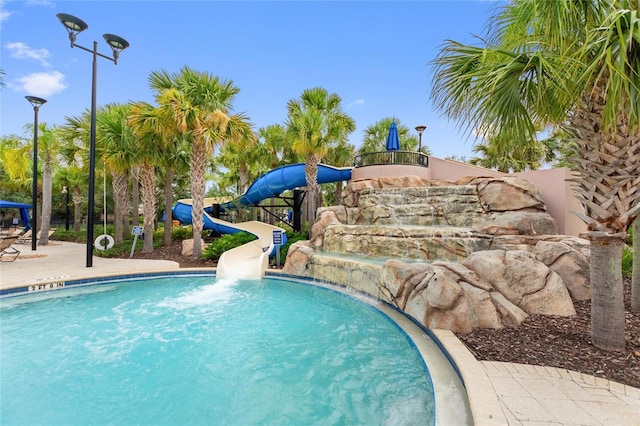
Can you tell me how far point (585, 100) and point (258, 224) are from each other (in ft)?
46.4

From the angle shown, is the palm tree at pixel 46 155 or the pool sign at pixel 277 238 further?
the palm tree at pixel 46 155

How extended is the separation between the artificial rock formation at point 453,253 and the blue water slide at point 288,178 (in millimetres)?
1947

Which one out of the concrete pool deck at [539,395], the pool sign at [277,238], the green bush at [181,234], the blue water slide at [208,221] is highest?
the blue water slide at [208,221]

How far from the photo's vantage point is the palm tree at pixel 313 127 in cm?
1184

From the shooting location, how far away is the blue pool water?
2865 millimetres

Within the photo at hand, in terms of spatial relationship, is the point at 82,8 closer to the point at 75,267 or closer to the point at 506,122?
the point at 75,267

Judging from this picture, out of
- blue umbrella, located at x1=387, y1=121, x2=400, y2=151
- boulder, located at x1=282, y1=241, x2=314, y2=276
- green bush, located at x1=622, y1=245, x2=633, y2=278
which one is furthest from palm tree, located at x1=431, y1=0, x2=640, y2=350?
blue umbrella, located at x1=387, y1=121, x2=400, y2=151

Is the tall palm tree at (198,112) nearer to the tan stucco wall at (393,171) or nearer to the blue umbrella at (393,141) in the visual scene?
the tan stucco wall at (393,171)

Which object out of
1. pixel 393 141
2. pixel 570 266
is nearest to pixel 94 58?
pixel 393 141

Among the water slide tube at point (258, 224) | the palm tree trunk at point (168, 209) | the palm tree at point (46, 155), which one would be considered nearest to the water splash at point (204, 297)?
the water slide tube at point (258, 224)

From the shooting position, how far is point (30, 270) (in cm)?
897

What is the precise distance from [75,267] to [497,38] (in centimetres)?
1298

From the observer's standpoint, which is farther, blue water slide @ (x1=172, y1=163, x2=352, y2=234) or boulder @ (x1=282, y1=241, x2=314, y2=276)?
blue water slide @ (x1=172, y1=163, x2=352, y2=234)

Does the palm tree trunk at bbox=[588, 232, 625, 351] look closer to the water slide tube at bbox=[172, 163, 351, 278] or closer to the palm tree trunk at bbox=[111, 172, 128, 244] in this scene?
the water slide tube at bbox=[172, 163, 351, 278]
